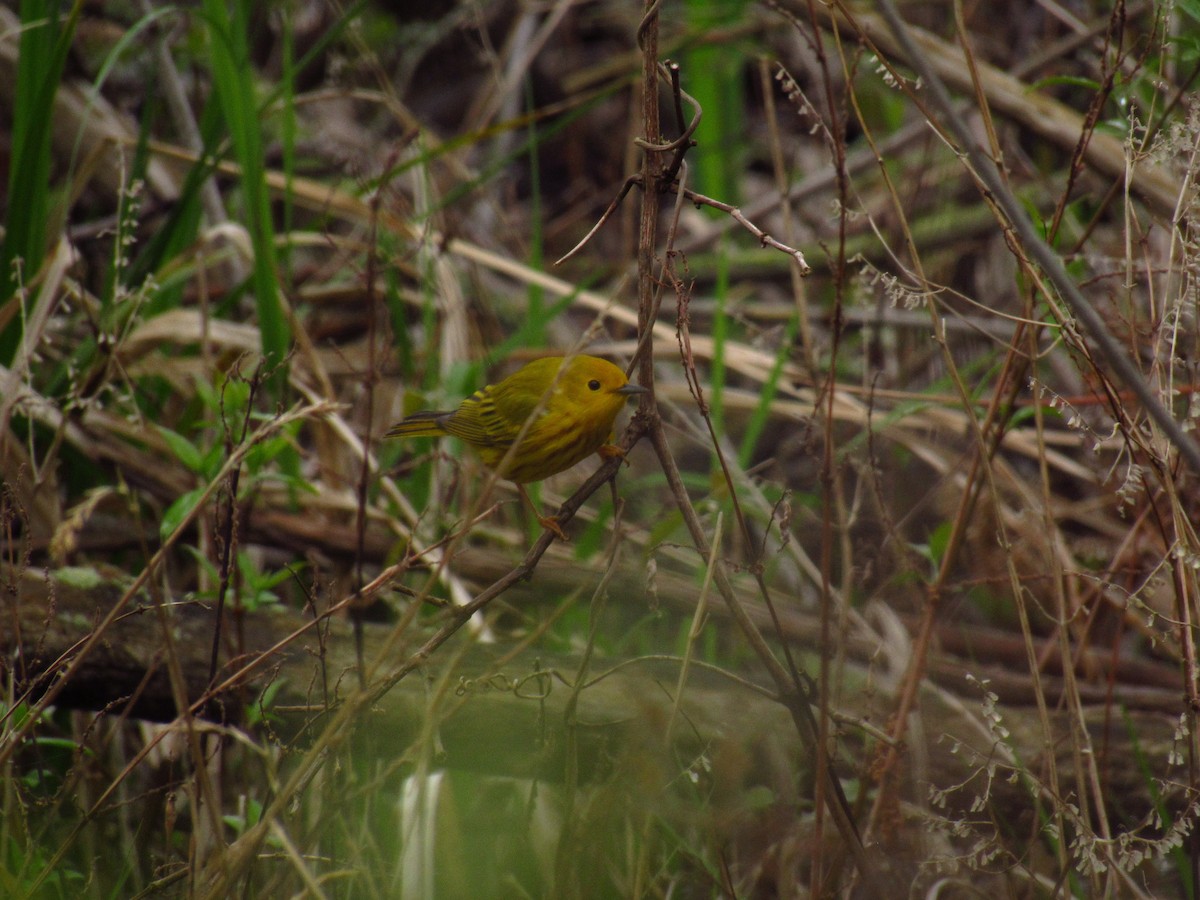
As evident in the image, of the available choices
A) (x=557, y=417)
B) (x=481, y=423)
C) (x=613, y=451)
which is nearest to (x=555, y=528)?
(x=613, y=451)

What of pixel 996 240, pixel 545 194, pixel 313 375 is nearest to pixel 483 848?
pixel 313 375

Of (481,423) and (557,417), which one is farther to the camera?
(481,423)

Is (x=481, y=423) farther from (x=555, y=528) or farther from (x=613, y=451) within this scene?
(x=555, y=528)

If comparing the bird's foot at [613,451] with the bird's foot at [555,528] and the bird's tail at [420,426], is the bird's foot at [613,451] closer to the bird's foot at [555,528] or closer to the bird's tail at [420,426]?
the bird's foot at [555,528]

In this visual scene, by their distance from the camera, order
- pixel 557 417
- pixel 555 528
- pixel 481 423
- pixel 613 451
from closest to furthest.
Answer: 1. pixel 555 528
2. pixel 613 451
3. pixel 557 417
4. pixel 481 423

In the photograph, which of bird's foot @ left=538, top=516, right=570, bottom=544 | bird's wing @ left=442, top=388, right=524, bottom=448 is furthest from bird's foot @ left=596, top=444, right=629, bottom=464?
bird's wing @ left=442, top=388, right=524, bottom=448

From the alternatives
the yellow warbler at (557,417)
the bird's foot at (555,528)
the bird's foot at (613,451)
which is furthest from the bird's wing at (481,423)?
the bird's foot at (555,528)

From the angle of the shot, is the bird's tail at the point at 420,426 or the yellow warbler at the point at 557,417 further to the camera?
the bird's tail at the point at 420,426

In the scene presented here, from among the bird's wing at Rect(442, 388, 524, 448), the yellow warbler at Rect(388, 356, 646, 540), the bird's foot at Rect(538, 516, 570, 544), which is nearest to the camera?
the bird's foot at Rect(538, 516, 570, 544)

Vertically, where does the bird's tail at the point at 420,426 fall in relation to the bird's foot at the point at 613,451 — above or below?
below

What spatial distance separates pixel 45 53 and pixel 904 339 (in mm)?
3784

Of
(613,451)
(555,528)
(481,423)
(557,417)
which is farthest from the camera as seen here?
(481,423)

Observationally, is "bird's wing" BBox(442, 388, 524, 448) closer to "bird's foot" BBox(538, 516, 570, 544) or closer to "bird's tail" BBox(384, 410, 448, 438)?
"bird's tail" BBox(384, 410, 448, 438)

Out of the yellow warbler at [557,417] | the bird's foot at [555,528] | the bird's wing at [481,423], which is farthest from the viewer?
the bird's wing at [481,423]
